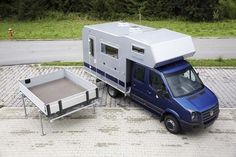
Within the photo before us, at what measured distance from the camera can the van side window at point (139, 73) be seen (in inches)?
478

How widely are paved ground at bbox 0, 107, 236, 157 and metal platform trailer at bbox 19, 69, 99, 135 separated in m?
0.58

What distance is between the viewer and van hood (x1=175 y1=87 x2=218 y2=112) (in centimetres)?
1090

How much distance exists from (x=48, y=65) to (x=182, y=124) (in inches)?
365

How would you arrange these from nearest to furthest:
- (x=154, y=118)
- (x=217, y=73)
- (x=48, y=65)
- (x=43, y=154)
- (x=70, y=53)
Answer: (x=43, y=154), (x=154, y=118), (x=217, y=73), (x=48, y=65), (x=70, y=53)

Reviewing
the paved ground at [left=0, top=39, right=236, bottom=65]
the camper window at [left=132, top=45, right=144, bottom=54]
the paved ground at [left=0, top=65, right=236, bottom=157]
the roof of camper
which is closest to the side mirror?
the paved ground at [left=0, top=65, right=236, bottom=157]

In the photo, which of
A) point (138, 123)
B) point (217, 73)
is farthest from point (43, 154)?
point (217, 73)

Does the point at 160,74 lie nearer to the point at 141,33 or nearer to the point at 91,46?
the point at 141,33

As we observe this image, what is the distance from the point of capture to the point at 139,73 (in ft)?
40.3

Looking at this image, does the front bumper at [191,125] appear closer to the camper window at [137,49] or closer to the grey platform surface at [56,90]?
the camper window at [137,49]

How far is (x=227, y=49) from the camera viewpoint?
20578mm

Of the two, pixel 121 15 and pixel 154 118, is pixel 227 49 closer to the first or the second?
pixel 154 118

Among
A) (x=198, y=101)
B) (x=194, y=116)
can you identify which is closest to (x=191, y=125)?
(x=194, y=116)

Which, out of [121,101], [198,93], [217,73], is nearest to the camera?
[198,93]

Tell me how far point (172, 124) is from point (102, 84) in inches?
195
